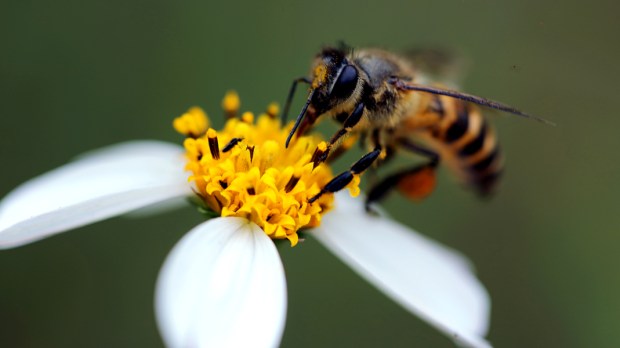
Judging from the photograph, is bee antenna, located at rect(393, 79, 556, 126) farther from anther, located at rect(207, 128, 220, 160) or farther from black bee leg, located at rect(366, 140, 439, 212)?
anther, located at rect(207, 128, 220, 160)

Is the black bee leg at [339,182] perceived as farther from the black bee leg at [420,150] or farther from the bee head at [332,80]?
the black bee leg at [420,150]

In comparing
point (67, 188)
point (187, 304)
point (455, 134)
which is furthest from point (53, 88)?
point (187, 304)

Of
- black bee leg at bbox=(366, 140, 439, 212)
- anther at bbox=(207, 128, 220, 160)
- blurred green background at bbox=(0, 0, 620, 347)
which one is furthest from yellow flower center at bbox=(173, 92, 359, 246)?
blurred green background at bbox=(0, 0, 620, 347)

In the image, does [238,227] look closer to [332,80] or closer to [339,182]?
[339,182]

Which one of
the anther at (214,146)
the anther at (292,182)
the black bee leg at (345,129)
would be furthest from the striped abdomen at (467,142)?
the anther at (214,146)

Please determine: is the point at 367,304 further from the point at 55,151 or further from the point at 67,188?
the point at 67,188

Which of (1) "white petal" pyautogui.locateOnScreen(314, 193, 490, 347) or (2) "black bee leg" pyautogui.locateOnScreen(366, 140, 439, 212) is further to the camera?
(2) "black bee leg" pyautogui.locateOnScreen(366, 140, 439, 212)
